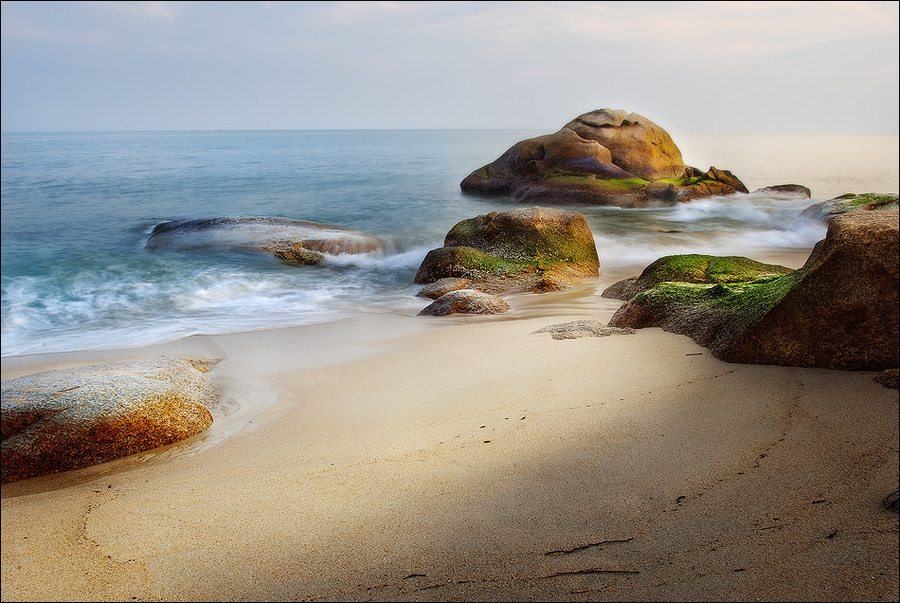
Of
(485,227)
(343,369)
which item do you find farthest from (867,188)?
(343,369)

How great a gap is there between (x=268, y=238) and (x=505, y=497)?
8.56 metres

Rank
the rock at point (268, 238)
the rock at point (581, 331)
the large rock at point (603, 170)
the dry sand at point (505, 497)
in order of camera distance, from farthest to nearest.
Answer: the large rock at point (603, 170)
the rock at point (268, 238)
the rock at point (581, 331)
the dry sand at point (505, 497)

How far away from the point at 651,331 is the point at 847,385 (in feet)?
4.36

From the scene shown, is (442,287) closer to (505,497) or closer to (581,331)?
(581,331)

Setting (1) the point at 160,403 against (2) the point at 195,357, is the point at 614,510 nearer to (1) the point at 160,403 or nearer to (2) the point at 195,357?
(1) the point at 160,403

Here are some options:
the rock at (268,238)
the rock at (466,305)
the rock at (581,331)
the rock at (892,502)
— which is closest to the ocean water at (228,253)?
the rock at (268,238)

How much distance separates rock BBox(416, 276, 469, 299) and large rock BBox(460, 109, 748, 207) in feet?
33.2

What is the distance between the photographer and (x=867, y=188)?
17.4 m

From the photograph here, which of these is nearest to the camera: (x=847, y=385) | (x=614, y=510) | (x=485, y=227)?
(x=614, y=510)

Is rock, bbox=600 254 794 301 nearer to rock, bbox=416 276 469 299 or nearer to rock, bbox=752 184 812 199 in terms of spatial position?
rock, bbox=416 276 469 299

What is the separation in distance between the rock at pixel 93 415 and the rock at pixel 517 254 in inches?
189

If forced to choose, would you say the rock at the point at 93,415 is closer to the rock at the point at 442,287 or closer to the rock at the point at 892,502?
the rock at the point at 892,502

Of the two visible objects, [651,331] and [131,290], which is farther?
[131,290]

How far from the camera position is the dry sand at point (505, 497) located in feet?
4.69
